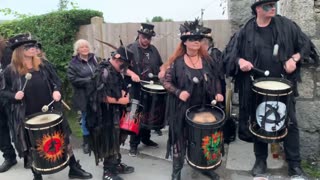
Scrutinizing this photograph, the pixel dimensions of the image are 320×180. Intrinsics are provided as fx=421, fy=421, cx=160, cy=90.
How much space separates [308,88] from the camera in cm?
529

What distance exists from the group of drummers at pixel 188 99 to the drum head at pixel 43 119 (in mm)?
13

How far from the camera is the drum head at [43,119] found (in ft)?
15.3

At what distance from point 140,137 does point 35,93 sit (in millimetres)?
1896

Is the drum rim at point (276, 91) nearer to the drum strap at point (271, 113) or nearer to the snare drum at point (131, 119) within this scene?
the drum strap at point (271, 113)

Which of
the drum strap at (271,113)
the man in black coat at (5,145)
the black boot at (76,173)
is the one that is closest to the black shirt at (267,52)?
the drum strap at (271,113)

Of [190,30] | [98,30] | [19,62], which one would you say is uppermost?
[190,30]

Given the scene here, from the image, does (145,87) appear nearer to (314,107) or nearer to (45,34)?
(314,107)

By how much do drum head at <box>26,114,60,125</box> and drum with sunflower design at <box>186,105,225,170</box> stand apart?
152 cm

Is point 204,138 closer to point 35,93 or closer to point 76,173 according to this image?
point 76,173

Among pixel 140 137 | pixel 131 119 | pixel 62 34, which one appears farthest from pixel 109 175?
pixel 62 34

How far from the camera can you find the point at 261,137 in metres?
4.59

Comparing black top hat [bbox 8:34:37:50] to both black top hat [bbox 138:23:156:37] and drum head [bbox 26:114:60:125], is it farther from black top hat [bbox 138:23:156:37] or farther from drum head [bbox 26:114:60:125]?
black top hat [bbox 138:23:156:37]

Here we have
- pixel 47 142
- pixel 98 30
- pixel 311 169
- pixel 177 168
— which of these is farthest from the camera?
pixel 98 30

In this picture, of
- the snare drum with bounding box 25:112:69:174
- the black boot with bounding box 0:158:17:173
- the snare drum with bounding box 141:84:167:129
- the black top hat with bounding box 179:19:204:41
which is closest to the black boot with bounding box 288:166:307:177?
the snare drum with bounding box 141:84:167:129
